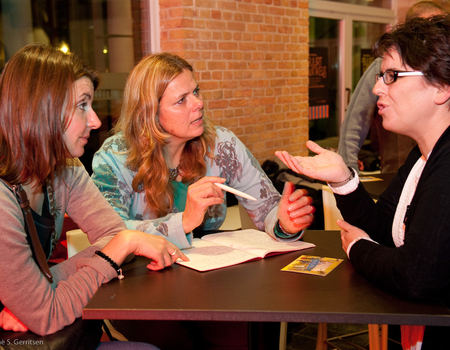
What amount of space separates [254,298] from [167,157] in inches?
39.9

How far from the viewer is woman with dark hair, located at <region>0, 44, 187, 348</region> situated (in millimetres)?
1146

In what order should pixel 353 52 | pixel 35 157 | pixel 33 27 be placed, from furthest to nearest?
pixel 353 52, pixel 33 27, pixel 35 157

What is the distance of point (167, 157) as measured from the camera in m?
2.02

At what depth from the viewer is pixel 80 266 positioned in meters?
1.35

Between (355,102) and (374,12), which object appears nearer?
(355,102)

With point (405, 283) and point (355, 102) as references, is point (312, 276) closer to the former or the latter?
point (405, 283)

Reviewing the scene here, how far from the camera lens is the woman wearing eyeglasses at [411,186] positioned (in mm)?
1119

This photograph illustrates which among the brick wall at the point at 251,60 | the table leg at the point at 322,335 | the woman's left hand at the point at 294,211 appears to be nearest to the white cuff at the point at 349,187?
the woman's left hand at the point at 294,211

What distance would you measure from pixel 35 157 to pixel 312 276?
0.83 meters

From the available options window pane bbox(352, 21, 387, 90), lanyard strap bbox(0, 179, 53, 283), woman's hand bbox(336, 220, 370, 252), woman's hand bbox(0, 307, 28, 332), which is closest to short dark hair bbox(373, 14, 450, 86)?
woman's hand bbox(336, 220, 370, 252)

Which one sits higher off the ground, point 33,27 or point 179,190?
point 33,27

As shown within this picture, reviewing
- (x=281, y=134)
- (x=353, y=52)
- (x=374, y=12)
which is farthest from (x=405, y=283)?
(x=374, y=12)

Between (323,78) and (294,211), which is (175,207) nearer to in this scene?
(294,211)

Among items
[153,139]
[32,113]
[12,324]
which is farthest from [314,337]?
[32,113]
